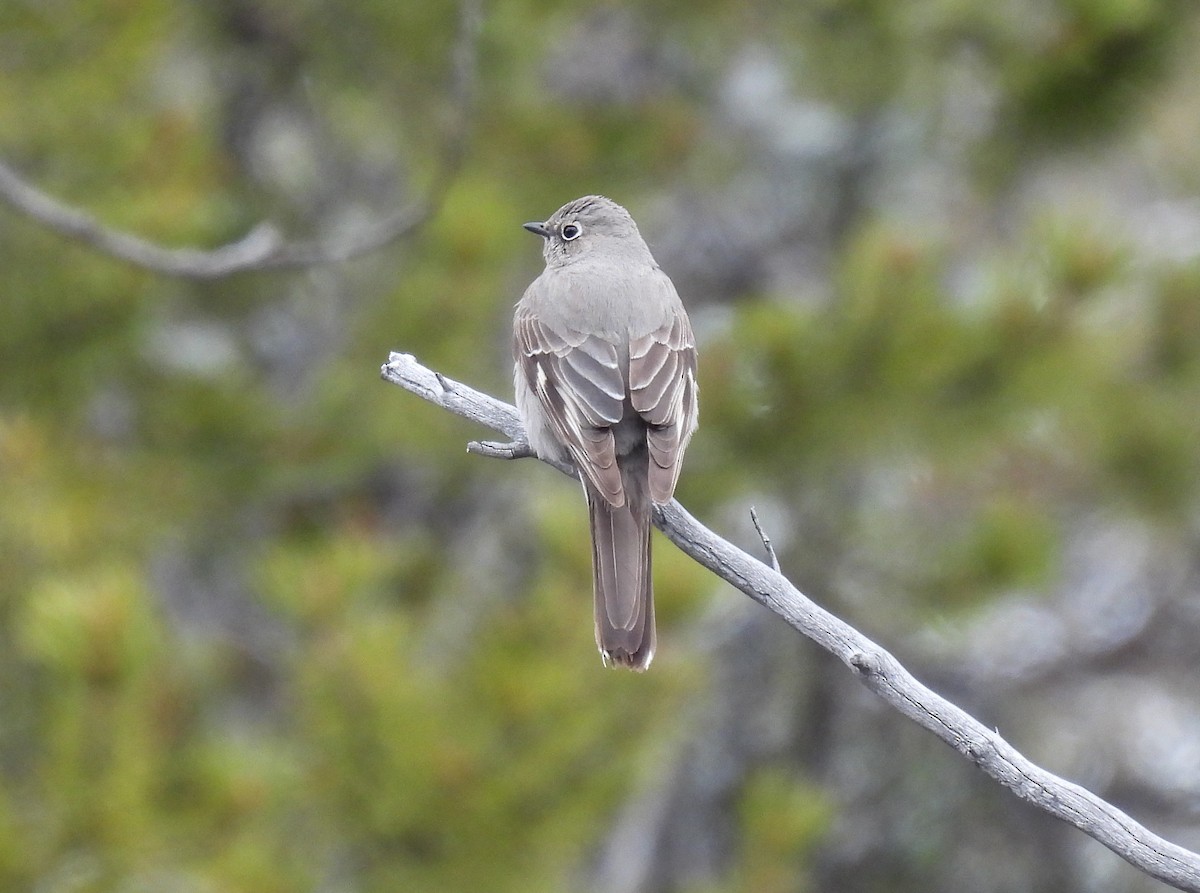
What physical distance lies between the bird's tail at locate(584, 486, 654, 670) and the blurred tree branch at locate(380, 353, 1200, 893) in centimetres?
58

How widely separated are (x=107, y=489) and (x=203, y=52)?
2.72 meters

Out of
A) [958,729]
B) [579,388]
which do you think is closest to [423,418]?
[579,388]

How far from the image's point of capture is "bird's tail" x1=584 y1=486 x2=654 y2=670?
13.6 ft

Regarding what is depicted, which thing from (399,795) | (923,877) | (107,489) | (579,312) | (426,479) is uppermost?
(426,479)

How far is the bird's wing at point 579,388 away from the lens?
4.45 metres

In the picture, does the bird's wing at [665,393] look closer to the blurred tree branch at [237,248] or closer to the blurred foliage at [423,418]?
the blurred foliage at [423,418]

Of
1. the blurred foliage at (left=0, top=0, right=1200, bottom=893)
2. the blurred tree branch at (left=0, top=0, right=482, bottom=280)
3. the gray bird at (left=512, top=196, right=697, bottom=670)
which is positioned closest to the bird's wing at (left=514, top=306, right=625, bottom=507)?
the gray bird at (left=512, top=196, right=697, bottom=670)

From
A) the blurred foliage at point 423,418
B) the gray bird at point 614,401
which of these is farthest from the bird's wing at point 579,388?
the blurred foliage at point 423,418

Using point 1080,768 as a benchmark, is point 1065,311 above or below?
above

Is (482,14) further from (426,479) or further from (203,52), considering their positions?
(426,479)

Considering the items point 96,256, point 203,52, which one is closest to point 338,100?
point 203,52

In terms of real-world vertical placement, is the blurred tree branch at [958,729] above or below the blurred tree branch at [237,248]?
below

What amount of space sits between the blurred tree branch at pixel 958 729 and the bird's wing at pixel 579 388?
2.71 ft

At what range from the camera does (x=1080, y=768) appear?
7.70m
